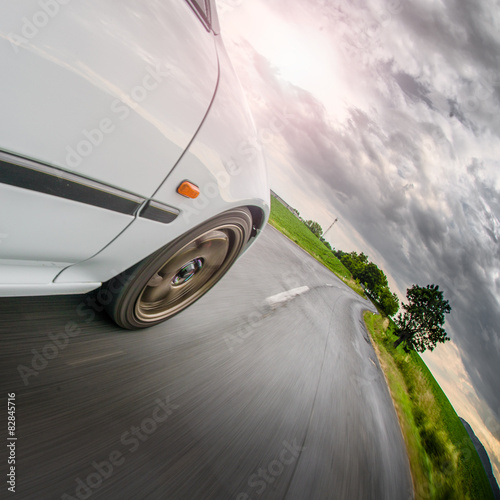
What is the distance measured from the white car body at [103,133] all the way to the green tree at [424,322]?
15.3 meters

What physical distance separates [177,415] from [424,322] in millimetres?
15675

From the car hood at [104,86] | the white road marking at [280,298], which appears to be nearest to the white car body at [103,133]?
the car hood at [104,86]

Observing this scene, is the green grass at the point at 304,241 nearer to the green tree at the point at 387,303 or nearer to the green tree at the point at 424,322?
the green tree at the point at 424,322

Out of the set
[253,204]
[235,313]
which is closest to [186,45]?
[253,204]

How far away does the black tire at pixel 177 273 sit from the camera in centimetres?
152

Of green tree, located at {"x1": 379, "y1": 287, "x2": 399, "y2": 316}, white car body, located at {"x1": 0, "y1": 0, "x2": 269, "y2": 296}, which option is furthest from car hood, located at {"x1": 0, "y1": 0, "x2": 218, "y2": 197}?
green tree, located at {"x1": 379, "y1": 287, "x2": 399, "y2": 316}

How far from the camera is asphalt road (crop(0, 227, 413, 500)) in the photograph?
1.11 meters

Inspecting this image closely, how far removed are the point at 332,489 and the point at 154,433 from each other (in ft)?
4.95

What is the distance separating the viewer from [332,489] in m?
1.89

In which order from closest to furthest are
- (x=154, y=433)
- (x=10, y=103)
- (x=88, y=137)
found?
(x=10, y=103) → (x=88, y=137) → (x=154, y=433)

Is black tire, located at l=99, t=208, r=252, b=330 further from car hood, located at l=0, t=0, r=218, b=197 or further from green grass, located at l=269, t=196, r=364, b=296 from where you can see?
green grass, located at l=269, t=196, r=364, b=296

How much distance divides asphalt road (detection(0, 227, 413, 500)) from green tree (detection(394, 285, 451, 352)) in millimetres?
12103

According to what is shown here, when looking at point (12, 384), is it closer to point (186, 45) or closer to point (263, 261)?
point (186, 45)

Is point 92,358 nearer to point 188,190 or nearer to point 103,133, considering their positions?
point 188,190
